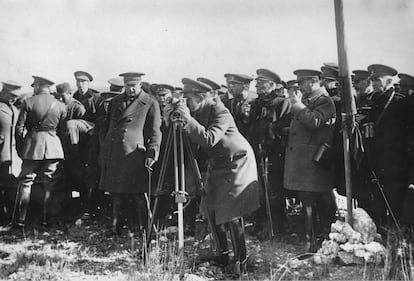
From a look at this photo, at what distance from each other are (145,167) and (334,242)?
2.20 m

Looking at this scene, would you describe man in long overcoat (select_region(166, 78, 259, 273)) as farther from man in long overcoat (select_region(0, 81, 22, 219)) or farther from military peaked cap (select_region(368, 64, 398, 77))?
man in long overcoat (select_region(0, 81, 22, 219))

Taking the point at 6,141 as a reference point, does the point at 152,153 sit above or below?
below

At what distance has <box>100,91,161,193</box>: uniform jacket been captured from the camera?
5.83 meters

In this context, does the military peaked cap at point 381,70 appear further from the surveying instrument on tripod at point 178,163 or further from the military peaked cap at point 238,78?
the surveying instrument on tripod at point 178,163

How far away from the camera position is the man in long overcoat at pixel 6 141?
6.38 m

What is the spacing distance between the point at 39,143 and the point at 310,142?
123 inches

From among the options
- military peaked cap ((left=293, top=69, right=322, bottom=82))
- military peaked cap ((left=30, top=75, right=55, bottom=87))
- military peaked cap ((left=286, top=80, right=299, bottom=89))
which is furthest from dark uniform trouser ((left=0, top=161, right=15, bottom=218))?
military peaked cap ((left=293, top=69, right=322, bottom=82))

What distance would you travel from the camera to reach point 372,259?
4.68 meters

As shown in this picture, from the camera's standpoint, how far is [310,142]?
5445 mm

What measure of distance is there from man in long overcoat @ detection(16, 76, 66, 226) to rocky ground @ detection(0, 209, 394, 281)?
0.48 m

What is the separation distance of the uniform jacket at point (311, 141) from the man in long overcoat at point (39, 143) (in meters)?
2.81

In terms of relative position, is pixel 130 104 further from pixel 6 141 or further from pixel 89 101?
pixel 6 141

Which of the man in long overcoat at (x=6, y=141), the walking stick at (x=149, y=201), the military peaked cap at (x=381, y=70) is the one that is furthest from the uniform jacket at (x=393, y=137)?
the man in long overcoat at (x=6, y=141)

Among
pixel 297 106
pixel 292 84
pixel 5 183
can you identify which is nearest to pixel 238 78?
pixel 292 84
